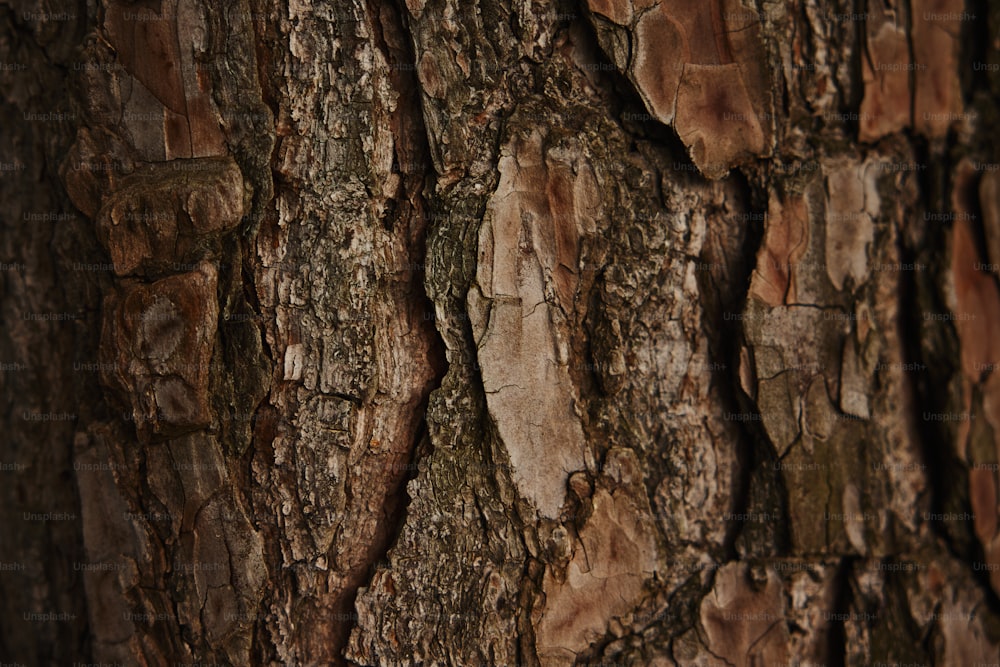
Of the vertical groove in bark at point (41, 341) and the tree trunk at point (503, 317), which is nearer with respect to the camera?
the tree trunk at point (503, 317)

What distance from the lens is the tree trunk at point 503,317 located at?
3.90 feet

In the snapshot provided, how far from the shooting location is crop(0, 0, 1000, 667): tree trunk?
46.8 inches

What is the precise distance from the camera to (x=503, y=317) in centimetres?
120

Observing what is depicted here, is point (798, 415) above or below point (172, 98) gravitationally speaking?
below

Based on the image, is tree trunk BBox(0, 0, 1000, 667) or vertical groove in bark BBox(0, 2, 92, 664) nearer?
tree trunk BBox(0, 0, 1000, 667)

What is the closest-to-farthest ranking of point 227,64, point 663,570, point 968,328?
point 227,64 → point 663,570 → point 968,328

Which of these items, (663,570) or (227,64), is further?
(663,570)

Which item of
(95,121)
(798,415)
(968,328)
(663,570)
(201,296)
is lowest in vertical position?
(663,570)

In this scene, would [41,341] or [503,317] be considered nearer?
[503,317]

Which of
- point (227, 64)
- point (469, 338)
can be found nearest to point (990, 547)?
point (469, 338)

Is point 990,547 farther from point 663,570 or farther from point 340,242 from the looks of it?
point 340,242

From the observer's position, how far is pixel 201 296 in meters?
1.17

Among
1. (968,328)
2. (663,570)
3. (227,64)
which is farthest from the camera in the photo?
(968,328)

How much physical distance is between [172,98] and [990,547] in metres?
1.81
